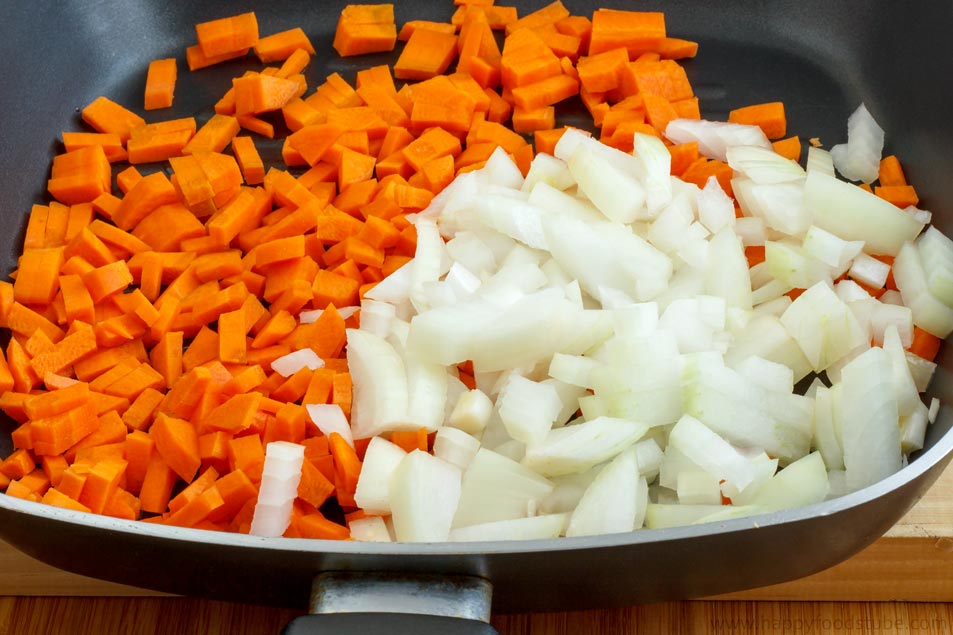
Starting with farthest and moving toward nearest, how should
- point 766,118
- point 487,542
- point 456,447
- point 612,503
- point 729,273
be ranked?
point 766,118
point 729,273
point 456,447
point 612,503
point 487,542

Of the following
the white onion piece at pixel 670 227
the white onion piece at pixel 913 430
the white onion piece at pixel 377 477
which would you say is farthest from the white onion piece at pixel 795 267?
the white onion piece at pixel 377 477

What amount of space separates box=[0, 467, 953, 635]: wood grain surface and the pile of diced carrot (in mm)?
188

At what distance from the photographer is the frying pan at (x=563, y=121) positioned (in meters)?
0.94

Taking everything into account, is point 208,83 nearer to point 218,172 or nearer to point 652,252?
point 218,172

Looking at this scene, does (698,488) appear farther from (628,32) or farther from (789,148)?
(628,32)

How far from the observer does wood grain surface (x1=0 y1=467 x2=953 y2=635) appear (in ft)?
4.27

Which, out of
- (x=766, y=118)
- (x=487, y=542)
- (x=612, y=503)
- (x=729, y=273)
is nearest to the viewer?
(x=487, y=542)

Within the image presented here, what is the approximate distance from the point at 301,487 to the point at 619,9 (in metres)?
1.07

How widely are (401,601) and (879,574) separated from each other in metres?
0.68

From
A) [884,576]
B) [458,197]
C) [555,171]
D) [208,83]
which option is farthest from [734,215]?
[208,83]

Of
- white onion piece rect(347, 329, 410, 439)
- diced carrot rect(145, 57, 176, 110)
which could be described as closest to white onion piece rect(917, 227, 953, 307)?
white onion piece rect(347, 329, 410, 439)

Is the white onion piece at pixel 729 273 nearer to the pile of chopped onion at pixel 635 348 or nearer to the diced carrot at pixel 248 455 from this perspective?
the pile of chopped onion at pixel 635 348

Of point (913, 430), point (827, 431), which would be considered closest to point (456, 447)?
point (827, 431)

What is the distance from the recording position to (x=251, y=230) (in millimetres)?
1524
